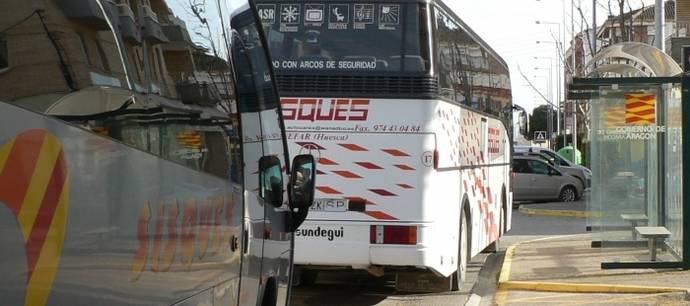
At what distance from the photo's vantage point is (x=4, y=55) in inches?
101

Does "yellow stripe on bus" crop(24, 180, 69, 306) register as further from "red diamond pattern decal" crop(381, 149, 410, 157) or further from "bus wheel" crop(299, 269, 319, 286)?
"bus wheel" crop(299, 269, 319, 286)

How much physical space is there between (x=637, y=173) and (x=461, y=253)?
4386 mm

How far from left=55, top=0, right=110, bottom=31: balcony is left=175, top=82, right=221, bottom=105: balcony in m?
0.80

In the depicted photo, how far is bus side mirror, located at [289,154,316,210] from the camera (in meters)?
6.41

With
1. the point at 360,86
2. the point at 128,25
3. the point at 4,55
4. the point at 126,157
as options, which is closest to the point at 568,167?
the point at 360,86

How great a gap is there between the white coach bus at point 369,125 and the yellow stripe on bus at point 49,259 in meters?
7.49

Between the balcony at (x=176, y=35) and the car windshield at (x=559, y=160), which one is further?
the car windshield at (x=559, y=160)

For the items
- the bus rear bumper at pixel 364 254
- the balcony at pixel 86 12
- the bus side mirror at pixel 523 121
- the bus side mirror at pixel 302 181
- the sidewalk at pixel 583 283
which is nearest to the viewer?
the balcony at pixel 86 12

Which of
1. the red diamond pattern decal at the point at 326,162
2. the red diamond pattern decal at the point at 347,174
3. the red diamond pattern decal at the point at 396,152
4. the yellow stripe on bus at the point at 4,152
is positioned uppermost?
the yellow stripe on bus at the point at 4,152

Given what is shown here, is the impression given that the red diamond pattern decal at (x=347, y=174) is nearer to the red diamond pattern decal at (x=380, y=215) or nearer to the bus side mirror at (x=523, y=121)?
the red diamond pattern decal at (x=380, y=215)

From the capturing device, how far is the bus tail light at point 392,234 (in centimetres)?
1023

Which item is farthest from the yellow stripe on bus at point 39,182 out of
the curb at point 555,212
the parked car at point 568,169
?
the parked car at point 568,169

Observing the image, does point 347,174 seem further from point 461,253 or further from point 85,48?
point 85,48

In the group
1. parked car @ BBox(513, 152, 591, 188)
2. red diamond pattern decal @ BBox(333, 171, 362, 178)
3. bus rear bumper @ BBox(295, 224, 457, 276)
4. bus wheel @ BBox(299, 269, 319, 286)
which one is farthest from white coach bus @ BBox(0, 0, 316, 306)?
parked car @ BBox(513, 152, 591, 188)
